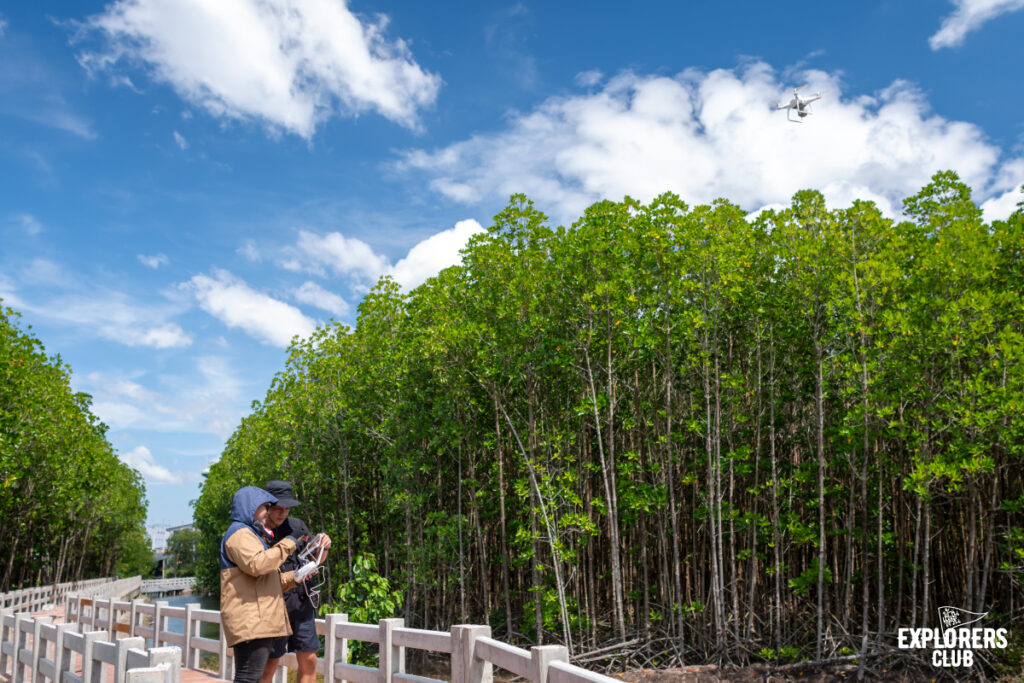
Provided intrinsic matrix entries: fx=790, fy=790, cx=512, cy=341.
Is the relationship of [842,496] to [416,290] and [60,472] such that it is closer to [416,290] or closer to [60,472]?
[416,290]

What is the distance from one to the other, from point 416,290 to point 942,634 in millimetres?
13567

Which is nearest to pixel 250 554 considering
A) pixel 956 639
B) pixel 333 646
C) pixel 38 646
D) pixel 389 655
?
pixel 389 655

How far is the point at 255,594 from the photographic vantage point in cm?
508

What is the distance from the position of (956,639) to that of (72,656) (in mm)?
12335

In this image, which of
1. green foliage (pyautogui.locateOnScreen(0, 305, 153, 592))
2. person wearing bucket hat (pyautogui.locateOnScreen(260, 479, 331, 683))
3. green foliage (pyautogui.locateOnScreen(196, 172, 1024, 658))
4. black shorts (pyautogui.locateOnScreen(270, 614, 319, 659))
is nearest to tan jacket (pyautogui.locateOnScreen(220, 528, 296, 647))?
person wearing bucket hat (pyautogui.locateOnScreen(260, 479, 331, 683))

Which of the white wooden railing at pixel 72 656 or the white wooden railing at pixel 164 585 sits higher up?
the white wooden railing at pixel 72 656

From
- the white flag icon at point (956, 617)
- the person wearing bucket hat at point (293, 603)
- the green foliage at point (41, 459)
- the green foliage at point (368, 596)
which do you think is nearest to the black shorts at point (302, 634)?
the person wearing bucket hat at point (293, 603)

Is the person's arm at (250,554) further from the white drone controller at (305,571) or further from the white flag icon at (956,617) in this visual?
the white flag icon at (956,617)

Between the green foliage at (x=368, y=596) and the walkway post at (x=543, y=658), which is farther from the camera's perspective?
the green foliage at (x=368, y=596)

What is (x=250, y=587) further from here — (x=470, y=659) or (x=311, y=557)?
(x=470, y=659)

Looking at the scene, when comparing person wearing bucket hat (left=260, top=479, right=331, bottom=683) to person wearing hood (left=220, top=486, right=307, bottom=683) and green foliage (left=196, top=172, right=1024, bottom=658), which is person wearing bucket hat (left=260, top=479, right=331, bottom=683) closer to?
person wearing hood (left=220, top=486, right=307, bottom=683)

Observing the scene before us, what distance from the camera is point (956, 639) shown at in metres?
12.5

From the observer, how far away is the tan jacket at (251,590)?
4.88 m

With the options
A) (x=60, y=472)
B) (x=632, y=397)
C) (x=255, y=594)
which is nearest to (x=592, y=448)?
(x=632, y=397)
